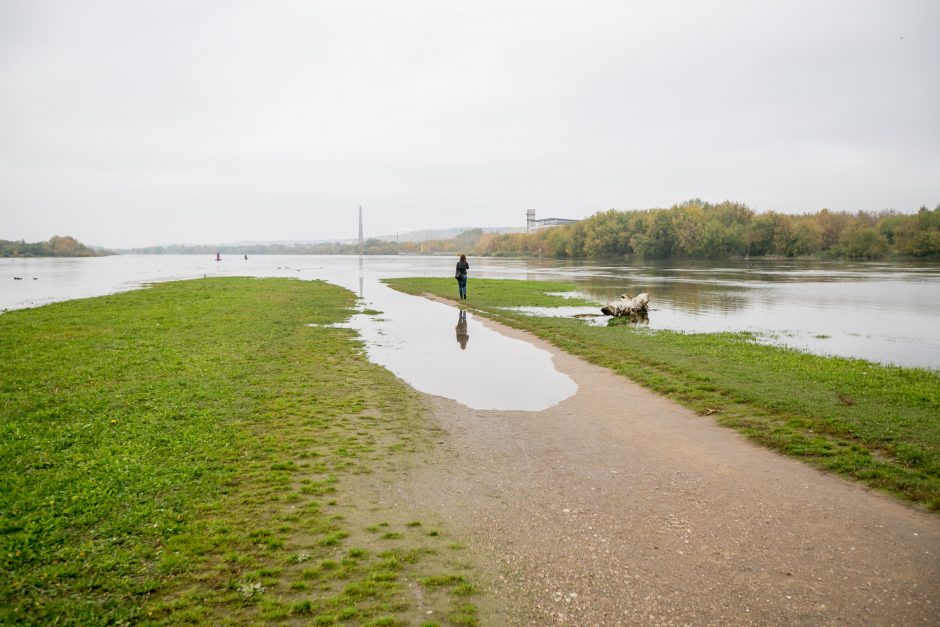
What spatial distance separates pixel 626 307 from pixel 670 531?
19.3m

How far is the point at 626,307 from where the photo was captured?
79.3 ft

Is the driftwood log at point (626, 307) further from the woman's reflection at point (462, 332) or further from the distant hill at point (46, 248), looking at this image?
the distant hill at point (46, 248)

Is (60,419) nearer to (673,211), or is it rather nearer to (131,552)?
(131,552)

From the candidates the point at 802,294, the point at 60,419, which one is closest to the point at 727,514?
the point at 60,419

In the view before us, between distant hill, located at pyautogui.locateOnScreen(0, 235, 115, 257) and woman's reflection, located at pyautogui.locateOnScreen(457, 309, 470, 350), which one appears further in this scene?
distant hill, located at pyautogui.locateOnScreen(0, 235, 115, 257)

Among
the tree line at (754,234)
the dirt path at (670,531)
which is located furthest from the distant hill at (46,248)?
the dirt path at (670,531)

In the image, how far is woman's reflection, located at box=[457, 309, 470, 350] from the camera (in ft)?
57.7

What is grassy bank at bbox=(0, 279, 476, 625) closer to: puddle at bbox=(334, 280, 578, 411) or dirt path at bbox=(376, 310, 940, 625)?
dirt path at bbox=(376, 310, 940, 625)

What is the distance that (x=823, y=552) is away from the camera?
5.27 meters

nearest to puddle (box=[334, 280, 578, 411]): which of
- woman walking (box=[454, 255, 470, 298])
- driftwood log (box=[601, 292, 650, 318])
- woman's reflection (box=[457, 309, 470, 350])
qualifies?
woman's reflection (box=[457, 309, 470, 350])

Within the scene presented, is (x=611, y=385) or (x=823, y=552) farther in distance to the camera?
(x=611, y=385)

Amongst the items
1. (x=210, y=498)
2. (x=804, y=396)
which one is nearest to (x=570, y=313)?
(x=804, y=396)

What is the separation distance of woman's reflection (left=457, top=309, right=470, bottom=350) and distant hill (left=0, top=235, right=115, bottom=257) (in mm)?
204763

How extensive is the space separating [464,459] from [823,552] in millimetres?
4427
